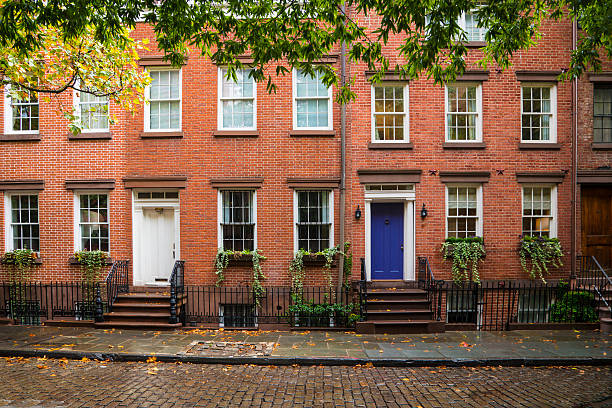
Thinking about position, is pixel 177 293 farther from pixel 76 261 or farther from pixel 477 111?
pixel 477 111

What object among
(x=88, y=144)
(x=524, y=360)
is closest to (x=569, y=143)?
(x=524, y=360)

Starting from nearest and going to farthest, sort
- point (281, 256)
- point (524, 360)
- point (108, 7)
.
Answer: point (108, 7) < point (524, 360) < point (281, 256)

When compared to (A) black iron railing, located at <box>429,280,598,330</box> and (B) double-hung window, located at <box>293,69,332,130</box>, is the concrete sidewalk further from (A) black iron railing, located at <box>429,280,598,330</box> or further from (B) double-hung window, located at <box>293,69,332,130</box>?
(B) double-hung window, located at <box>293,69,332,130</box>

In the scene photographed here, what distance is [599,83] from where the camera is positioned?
39.9 ft

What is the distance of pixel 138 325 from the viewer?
10180 mm

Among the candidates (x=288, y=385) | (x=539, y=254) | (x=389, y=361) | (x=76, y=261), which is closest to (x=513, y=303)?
(x=539, y=254)

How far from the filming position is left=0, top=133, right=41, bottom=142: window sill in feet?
39.3

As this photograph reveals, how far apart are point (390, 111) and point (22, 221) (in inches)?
472

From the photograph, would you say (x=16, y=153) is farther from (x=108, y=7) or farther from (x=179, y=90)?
(x=108, y=7)

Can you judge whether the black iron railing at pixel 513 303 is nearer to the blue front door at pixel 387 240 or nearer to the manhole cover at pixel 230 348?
the blue front door at pixel 387 240

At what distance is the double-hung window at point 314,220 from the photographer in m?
11.8

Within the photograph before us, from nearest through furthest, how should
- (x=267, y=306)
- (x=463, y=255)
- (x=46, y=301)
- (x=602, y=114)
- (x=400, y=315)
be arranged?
1. (x=400, y=315)
2. (x=46, y=301)
3. (x=267, y=306)
4. (x=463, y=255)
5. (x=602, y=114)

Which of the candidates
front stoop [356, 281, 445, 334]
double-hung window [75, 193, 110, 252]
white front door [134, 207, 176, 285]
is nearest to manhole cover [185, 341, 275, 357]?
front stoop [356, 281, 445, 334]

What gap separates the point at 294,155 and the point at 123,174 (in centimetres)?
523
